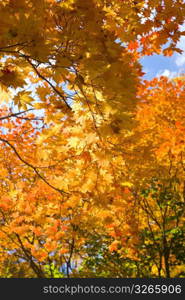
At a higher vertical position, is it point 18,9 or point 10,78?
point 18,9

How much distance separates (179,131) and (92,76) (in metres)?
5.64

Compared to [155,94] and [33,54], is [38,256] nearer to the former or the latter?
[155,94]

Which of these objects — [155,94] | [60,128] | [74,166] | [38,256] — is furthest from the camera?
[155,94]

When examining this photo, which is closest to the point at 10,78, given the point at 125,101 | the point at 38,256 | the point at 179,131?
the point at 125,101

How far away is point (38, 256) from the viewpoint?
8898 millimetres

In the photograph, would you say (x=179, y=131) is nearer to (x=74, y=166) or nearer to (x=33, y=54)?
(x=74, y=166)

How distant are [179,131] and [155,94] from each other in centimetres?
326

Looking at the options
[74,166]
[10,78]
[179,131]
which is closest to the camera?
[10,78]

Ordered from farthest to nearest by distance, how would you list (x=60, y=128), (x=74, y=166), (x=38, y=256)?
(x=38, y=256) → (x=74, y=166) → (x=60, y=128)

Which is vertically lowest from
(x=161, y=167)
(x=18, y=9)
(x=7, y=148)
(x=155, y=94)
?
(x=18, y=9)

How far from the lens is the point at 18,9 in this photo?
8.65 ft

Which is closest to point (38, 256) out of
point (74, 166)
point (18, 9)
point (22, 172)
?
point (22, 172)

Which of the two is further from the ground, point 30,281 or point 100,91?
point 100,91

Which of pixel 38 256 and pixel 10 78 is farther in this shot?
pixel 38 256
